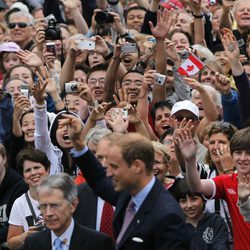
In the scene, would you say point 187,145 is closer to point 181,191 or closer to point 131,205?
point 131,205

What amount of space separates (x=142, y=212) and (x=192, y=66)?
469 centimetres

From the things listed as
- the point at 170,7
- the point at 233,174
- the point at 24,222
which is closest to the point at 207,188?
the point at 233,174

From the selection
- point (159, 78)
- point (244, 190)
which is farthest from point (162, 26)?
point (244, 190)

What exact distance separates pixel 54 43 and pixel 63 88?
0.56 meters

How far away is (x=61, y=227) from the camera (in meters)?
8.18

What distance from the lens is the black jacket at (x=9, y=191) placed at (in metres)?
10.6

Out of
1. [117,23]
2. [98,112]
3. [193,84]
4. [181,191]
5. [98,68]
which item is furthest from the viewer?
[117,23]

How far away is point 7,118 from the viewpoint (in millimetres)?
12133

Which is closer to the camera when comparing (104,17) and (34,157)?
(34,157)

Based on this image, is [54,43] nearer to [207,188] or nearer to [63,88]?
[63,88]

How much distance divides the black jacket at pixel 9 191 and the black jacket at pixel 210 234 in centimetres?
178

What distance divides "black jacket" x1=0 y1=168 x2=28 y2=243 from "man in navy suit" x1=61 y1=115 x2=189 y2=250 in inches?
112

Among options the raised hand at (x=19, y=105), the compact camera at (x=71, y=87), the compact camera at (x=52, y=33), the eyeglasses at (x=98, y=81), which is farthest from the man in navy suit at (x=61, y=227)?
the compact camera at (x=52, y=33)

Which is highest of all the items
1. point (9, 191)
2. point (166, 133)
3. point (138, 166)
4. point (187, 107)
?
point (138, 166)
